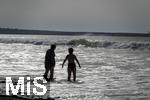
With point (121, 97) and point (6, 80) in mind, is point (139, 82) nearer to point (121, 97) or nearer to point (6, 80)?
point (121, 97)

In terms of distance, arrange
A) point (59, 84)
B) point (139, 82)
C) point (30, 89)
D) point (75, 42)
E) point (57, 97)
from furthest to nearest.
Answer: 1. point (75, 42)
2. point (139, 82)
3. point (59, 84)
4. point (30, 89)
5. point (57, 97)

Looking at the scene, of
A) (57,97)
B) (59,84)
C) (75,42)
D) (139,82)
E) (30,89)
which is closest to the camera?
(57,97)

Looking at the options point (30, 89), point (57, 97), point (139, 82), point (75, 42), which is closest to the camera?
point (57, 97)

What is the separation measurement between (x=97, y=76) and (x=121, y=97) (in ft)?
22.1

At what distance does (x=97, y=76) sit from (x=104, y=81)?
7.02 ft

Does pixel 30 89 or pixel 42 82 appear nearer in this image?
pixel 30 89

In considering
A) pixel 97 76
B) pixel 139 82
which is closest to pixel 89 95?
pixel 139 82

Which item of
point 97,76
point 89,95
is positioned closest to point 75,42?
point 97,76

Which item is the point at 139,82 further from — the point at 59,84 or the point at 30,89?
the point at 30,89

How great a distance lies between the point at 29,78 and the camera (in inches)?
728

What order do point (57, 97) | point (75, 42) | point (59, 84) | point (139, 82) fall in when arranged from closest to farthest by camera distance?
1. point (57, 97)
2. point (59, 84)
3. point (139, 82)
4. point (75, 42)

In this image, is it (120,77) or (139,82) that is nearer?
(139,82)

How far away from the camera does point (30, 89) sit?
49.1 feet

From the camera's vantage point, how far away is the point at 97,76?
20.7 m
